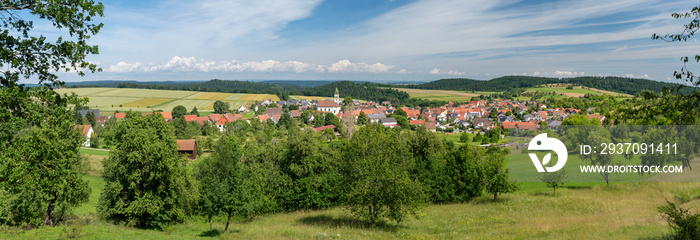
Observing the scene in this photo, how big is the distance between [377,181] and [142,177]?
1424 cm

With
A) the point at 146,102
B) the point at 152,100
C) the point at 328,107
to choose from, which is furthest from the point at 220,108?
the point at 328,107

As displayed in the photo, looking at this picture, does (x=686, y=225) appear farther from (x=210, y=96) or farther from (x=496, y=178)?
(x=210, y=96)

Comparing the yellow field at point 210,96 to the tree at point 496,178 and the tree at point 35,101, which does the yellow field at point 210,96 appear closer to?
Result: the tree at point 496,178

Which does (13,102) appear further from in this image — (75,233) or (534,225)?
(534,225)

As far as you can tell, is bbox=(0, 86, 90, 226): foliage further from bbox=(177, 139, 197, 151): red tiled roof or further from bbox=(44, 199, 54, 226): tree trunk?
bbox=(177, 139, 197, 151): red tiled roof

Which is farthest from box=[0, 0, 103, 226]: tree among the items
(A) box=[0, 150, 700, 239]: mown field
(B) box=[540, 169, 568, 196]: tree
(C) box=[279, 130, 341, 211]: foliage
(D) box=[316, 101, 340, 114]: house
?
(D) box=[316, 101, 340, 114]: house

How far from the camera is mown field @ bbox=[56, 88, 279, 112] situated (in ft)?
422

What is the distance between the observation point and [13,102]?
6551 mm

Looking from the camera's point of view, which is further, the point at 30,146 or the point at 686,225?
the point at 686,225

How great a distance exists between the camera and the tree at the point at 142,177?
65.7ft

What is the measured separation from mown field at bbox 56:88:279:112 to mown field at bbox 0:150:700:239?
111999mm

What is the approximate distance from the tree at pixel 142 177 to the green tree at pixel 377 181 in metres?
10.9

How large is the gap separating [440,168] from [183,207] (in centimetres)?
2236

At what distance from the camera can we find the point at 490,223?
814 inches
